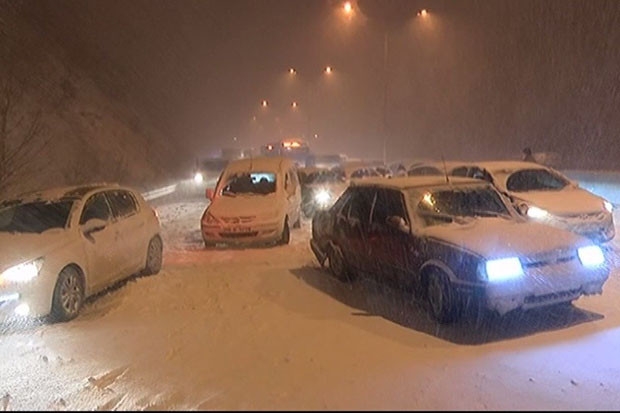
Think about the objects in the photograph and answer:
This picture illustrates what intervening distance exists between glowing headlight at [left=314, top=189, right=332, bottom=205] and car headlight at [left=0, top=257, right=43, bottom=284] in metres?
10.9

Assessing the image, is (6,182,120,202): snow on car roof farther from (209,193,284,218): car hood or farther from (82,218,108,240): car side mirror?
(209,193,284,218): car hood

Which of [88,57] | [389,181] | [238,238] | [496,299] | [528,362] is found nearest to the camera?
[528,362]

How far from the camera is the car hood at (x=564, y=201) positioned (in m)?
10.9

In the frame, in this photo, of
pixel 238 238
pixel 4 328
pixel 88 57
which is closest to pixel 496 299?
pixel 4 328

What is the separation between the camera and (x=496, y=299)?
619 centimetres

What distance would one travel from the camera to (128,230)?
9.00 meters

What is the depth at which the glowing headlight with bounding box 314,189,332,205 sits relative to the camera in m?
17.3

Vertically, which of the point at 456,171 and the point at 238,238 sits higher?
the point at 456,171

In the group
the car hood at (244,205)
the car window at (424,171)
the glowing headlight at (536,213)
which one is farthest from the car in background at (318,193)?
the glowing headlight at (536,213)

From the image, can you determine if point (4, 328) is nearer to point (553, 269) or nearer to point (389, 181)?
point (389, 181)

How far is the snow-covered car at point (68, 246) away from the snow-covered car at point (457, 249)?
2960 millimetres

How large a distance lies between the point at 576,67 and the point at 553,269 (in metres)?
35.1

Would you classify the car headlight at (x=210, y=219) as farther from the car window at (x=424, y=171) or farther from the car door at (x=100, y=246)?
the car window at (x=424, y=171)

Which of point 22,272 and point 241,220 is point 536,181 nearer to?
point 241,220
